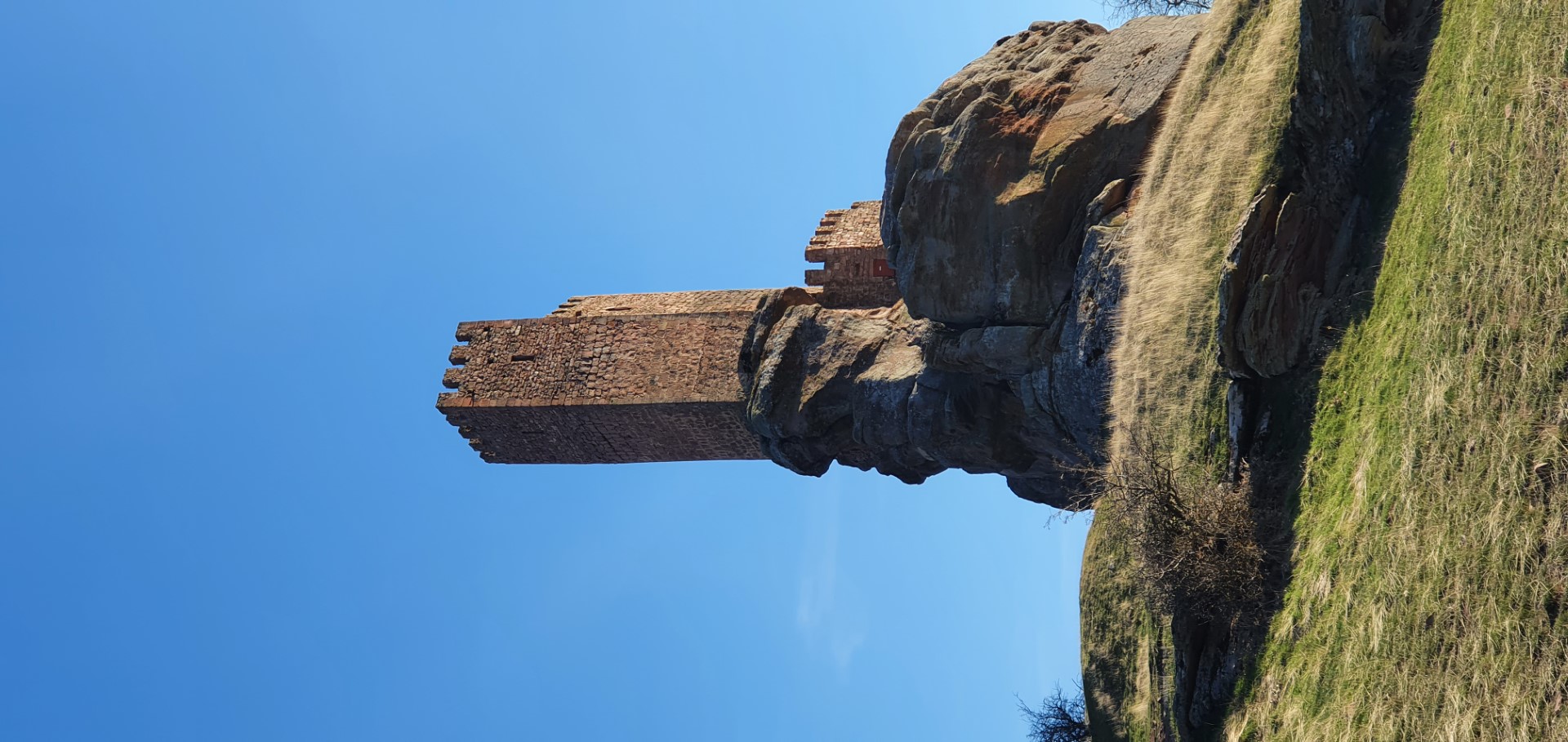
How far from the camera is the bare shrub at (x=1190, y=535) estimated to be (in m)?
10.7

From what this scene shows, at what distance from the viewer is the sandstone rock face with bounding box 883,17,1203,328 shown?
46.3 ft

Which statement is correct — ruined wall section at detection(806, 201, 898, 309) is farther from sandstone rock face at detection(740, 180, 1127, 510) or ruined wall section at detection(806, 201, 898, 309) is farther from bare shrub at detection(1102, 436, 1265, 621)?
bare shrub at detection(1102, 436, 1265, 621)

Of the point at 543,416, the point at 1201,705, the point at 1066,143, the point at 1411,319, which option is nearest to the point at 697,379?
the point at 543,416

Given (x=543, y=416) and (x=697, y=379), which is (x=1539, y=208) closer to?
(x=697, y=379)

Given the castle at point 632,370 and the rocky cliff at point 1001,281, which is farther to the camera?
the castle at point 632,370

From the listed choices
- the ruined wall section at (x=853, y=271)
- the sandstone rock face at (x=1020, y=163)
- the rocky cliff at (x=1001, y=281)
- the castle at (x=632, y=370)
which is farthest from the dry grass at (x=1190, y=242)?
the castle at (x=632, y=370)

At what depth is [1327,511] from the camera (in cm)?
991

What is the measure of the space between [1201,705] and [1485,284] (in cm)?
483

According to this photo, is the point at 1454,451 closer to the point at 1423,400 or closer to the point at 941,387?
the point at 1423,400

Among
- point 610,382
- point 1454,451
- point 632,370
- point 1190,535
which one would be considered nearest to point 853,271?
point 632,370

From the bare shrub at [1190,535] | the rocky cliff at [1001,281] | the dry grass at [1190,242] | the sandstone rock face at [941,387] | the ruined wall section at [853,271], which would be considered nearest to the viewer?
the bare shrub at [1190,535]

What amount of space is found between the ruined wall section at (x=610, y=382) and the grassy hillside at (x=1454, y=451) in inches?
393

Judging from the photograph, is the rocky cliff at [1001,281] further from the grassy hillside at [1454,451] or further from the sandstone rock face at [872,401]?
the grassy hillside at [1454,451]

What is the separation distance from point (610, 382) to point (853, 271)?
431 cm
